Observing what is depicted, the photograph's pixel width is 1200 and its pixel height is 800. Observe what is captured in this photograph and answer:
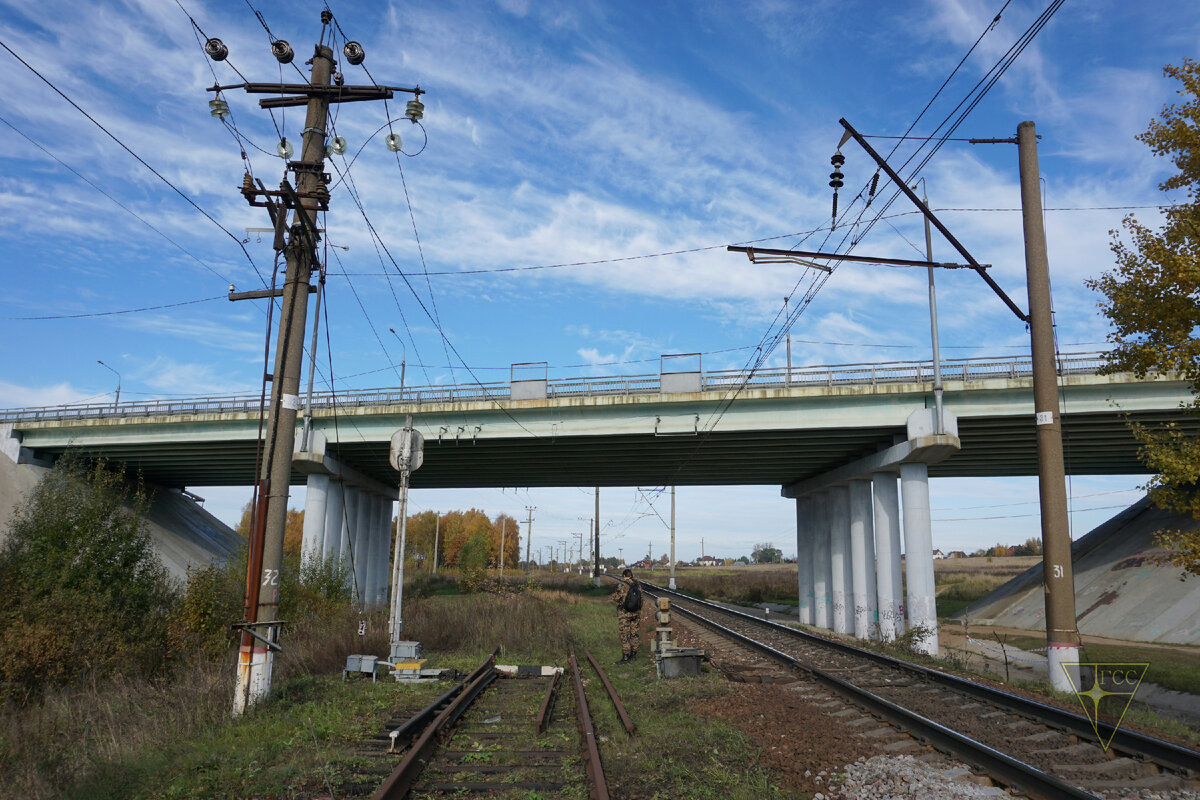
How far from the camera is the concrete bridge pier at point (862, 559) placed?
97.1 ft

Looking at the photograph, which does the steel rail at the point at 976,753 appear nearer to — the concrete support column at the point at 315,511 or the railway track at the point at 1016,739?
the railway track at the point at 1016,739

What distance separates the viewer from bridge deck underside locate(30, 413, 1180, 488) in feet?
95.4

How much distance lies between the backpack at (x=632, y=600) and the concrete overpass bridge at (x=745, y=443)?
8.96 m

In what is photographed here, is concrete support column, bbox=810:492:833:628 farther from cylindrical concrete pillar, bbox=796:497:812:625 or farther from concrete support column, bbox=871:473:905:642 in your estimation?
concrete support column, bbox=871:473:905:642

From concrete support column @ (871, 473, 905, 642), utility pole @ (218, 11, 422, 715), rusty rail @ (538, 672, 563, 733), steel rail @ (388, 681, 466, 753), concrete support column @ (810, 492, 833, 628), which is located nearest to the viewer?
steel rail @ (388, 681, 466, 753)

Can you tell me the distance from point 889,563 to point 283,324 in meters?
22.6

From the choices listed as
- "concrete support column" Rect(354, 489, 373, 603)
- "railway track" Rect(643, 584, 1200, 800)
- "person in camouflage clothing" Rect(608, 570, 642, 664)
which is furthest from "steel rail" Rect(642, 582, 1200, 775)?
"concrete support column" Rect(354, 489, 373, 603)

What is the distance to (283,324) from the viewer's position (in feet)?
39.0

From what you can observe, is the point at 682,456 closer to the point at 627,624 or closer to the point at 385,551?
the point at 627,624

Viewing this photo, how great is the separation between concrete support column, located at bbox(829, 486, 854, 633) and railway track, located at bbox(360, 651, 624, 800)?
72.2 feet

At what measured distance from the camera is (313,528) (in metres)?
35.2

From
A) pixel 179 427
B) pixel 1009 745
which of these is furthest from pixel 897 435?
pixel 179 427

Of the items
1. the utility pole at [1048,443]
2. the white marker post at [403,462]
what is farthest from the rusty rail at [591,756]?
the utility pole at [1048,443]

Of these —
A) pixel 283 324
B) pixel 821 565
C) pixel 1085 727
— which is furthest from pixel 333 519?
pixel 1085 727
